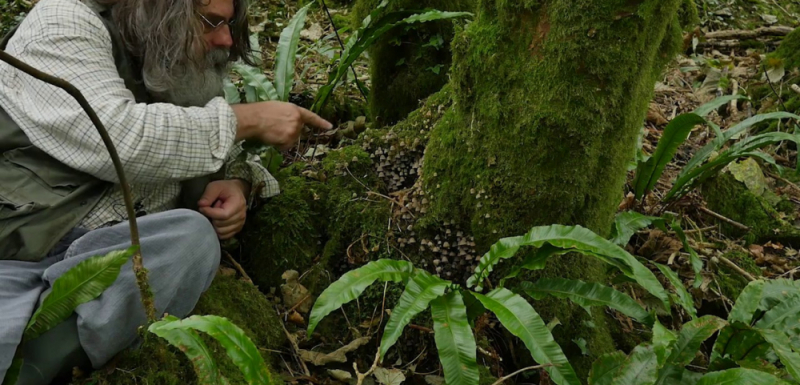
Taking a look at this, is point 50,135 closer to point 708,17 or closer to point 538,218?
point 538,218

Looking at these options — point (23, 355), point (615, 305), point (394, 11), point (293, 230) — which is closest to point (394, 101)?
point (394, 11)

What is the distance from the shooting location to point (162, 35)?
2201 millimetres

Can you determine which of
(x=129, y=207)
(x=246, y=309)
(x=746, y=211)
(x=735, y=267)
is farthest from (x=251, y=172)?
(x=746, y=211)

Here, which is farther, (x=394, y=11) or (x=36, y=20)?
(x=394, y=11)

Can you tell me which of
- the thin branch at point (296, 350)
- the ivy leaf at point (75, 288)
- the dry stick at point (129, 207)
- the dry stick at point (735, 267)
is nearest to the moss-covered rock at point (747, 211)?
the dry stick at point (735, 267)

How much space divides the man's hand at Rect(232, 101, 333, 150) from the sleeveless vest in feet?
1.80

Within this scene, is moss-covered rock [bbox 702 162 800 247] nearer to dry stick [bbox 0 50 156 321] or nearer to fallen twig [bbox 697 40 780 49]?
fallen twig [bbox 697 40 780 49]

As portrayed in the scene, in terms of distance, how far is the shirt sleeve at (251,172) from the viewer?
2.74 metres

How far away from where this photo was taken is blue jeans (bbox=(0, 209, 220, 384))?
185 cm

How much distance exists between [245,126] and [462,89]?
2.87ft

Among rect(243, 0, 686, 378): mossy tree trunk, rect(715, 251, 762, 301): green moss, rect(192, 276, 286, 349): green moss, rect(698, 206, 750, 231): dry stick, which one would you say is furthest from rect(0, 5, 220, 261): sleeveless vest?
rect(698, 206, 750, 231): dry stick

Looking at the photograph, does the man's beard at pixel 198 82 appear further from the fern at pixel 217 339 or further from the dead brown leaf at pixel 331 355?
the dead brown leaf at pixel 331 355

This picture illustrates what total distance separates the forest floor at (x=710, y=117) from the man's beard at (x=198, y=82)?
0.78 m

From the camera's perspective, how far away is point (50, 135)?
201 cm
